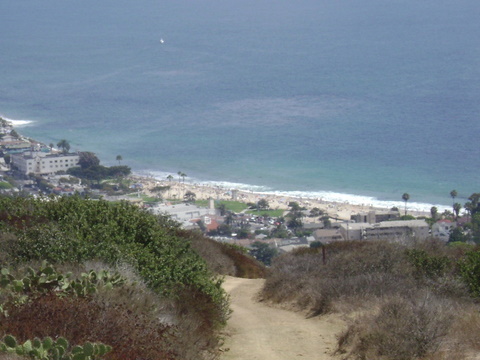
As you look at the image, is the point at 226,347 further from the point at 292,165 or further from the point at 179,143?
the point at 179,143

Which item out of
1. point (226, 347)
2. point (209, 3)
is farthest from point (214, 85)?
point (209, 3)

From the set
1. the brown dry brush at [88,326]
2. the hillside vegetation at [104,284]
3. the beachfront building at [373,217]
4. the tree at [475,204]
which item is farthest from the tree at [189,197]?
the brown dry brush at [88,326]

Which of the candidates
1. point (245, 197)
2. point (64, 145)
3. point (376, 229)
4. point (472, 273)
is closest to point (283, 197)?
point (245, 197)

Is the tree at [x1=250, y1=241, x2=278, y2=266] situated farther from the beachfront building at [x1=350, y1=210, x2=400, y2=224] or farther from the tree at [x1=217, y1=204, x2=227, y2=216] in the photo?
the tree at [x1=217, y1=204, x2=227, y2=216]

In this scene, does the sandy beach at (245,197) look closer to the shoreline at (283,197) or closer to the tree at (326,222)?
the shoreline at (283,197)

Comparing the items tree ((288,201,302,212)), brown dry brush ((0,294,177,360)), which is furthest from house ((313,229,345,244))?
brown dry brush ((0,294,177,360))

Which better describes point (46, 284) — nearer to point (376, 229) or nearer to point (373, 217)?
point (376, 229)
